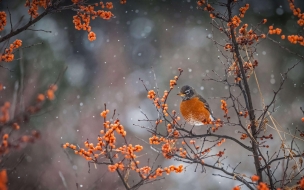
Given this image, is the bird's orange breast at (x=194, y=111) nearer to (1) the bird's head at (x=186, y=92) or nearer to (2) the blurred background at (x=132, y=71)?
(1) the bird's head at (x=186, y=92)

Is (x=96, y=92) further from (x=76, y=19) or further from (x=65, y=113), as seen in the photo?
(x=76, y=19)

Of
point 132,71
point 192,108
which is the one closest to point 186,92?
point 192,108

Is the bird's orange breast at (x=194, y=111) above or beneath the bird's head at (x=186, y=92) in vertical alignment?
beneath

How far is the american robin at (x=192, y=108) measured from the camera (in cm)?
335

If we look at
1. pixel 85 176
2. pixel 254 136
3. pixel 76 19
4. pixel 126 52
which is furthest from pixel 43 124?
pixel 254 136

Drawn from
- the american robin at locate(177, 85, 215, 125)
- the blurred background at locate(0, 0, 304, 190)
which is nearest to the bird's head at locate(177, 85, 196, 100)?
the american robin at locate(177, 85, 215, 125)

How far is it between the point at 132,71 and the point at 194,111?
734 cm

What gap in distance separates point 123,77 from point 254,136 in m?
8.42

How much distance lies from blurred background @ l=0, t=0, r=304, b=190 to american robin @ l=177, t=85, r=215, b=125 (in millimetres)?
4460

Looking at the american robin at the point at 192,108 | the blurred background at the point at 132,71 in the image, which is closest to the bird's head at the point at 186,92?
the american robin at the point at 192,108

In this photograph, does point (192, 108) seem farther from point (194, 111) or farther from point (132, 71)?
point (132, 71)

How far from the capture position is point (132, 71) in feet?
34.8

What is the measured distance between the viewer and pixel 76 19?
105 inches

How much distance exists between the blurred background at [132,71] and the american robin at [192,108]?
176 inches
